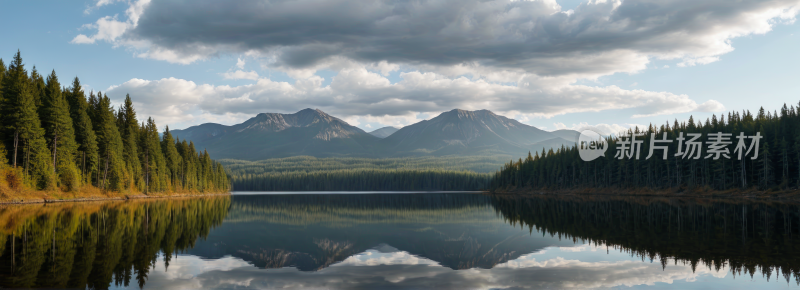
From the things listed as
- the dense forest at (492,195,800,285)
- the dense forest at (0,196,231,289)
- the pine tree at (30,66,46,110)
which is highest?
the pine tree at (30,66,46,110)

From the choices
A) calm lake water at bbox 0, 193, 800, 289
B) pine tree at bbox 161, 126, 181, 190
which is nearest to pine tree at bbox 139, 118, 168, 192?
pine tree at bbox 161, 126, 181, 190

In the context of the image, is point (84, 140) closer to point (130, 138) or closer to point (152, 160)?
point (130, 138)

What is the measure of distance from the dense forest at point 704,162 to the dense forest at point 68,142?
98.5m

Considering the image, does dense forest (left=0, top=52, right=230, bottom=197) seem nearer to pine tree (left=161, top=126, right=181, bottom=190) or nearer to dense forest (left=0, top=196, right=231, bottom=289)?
pine tree (left=161, top=126, right=181, bottom=190)

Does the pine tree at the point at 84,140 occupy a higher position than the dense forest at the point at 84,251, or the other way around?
the pine tree at the point at 84,140

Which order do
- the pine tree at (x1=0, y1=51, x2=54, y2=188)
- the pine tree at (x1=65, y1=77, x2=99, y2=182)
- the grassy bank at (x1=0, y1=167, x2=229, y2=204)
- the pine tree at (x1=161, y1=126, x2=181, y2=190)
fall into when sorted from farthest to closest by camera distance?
the pine tree at (x1=161, y1=126, x2=181, y2=190), the pine tree at (x1=65, y1=77, x2=99, y2=182), the pine tree at (x1=0, y1=51, x2=54, y2=188), the grassy bank at (x1=0, y1=167, x2=229, y2=204)

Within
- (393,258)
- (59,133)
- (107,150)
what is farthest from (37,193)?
(393,258)

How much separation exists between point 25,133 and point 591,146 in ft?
385

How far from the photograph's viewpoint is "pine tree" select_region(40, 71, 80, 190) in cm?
5006

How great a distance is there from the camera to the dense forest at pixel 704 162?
73.8 metres

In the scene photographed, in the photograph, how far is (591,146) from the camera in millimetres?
120250

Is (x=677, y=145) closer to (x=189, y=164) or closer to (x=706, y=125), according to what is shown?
(x=706, y=125)

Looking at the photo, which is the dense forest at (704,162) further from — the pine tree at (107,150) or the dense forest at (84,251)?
the pine tree at (107,150)

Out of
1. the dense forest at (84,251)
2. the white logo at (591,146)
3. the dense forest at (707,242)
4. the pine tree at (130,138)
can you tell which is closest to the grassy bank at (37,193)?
the pine tree at (130,138)
